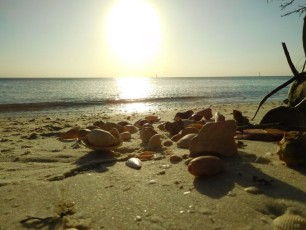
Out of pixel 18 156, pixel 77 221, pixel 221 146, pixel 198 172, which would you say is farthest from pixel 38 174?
pixel 221 146

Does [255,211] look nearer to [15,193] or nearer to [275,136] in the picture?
[15,193]

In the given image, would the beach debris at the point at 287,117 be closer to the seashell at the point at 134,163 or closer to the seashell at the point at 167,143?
the seashell at the point at 167,143

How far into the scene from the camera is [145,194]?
2.59 m

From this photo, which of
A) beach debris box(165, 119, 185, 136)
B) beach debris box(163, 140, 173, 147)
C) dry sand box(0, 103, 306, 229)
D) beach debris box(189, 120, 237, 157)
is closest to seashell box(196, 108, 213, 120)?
beach debris box(165, 119, 185, 136)

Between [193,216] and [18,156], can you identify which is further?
[18,156]

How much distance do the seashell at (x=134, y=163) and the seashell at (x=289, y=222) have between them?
165cm

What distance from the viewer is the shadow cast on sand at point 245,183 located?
2456mm

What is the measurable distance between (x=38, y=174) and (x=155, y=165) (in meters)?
1.22

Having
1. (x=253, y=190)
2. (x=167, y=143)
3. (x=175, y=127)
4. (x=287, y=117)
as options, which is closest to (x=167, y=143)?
(x=167, y=143)

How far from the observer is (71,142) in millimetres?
5102

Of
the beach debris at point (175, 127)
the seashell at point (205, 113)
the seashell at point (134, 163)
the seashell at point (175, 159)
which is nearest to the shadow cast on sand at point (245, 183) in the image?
the seashell at point (175, 159)

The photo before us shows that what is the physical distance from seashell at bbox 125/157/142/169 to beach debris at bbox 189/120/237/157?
0.62 metres

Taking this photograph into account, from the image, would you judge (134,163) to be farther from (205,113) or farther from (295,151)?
(205,113)

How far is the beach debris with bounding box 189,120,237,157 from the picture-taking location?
10.9 feet
